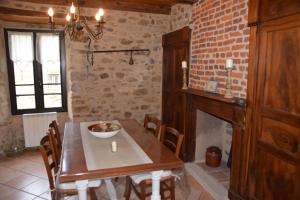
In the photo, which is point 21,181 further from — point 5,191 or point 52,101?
point 52,101

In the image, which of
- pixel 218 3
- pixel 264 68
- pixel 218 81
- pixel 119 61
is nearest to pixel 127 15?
pixel 119 61

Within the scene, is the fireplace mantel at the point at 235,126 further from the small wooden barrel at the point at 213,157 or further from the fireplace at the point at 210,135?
the small wooden barrel at the point at 213,157

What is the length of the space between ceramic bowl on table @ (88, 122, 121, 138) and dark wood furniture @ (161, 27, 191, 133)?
1.46m

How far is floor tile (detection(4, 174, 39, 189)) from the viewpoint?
3137 millimetres

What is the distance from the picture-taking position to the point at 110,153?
85.1 inches

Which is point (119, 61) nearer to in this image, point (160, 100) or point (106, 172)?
point (160, 100)

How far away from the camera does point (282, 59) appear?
2023mm

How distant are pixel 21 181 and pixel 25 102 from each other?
1.76m

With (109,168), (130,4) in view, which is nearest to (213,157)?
(109,168)

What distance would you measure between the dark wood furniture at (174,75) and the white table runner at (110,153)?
5.37 ft

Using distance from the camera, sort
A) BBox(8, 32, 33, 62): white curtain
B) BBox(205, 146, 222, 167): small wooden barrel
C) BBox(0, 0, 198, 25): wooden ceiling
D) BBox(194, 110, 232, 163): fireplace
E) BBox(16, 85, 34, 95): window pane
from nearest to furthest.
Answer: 1. BBox(205, 146, 222, 167): small wooden barrel
2. BBox(194, 110, 232, 163): fireplace
3. BBox(0, 0, 198, 25): wooden ceiling
4. BBox(8, 32, 33, 62): white curtain
5. BBox(16, 85, 34, 95): window pane

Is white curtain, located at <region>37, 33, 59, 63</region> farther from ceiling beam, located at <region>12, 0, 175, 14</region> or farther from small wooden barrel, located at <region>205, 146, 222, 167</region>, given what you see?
small wooden barrel, located at <region>205, 146, 222, 167</region>

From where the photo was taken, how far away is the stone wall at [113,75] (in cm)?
419

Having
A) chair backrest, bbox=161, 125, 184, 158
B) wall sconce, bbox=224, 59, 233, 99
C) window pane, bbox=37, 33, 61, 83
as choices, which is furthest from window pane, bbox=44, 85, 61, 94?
wall sconce, bbox=224, 59, 233, 99
